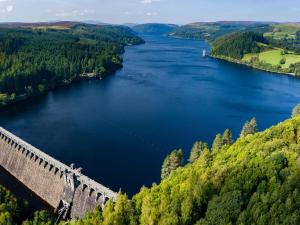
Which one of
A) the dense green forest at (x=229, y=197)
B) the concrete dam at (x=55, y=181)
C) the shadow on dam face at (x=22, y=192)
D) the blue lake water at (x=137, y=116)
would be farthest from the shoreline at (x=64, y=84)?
the dense green forest at (x=229, y=197)

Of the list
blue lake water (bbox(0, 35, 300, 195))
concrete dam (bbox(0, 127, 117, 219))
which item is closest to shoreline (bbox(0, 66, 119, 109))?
blue lake water (bbox(0, 35, 300, 195))

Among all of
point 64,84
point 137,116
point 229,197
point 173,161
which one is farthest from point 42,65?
point 229,197

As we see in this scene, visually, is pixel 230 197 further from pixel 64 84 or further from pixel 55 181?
pixel 64 84

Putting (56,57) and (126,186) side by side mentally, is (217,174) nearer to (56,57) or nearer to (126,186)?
(126,186)

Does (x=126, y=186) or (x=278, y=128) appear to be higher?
(x=278, y=128)

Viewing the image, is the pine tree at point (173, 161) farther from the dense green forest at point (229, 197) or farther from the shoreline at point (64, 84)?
the shoreline at point (64, 84)

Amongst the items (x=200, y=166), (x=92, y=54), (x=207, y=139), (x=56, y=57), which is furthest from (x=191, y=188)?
(x=92, y=54)
